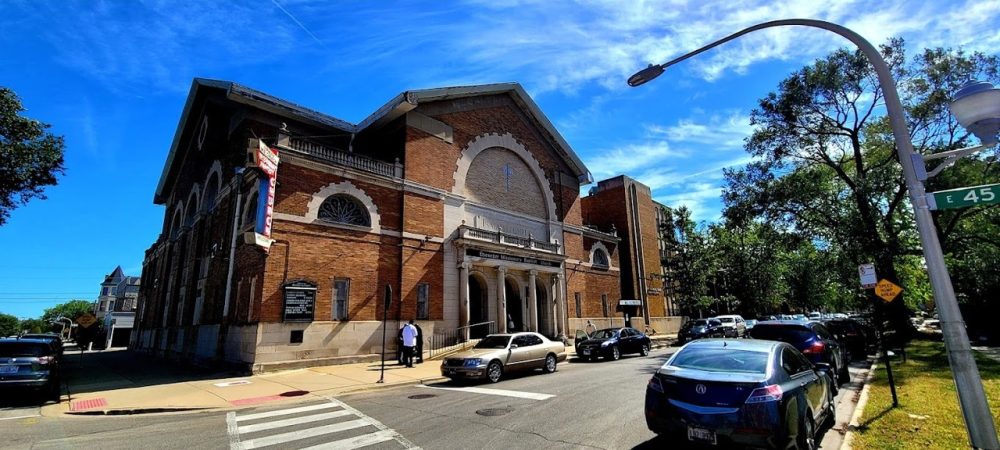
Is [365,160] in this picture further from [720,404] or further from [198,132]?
[720,404]

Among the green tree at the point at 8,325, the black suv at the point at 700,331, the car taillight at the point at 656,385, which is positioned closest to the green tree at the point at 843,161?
the black suv at the point at 700,331

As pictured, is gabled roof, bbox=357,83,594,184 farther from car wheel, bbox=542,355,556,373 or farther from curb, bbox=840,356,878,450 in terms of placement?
curb, bbox=840,356,878,450

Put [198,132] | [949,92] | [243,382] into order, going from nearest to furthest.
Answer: [243,382] < [949,92] < [198,132]

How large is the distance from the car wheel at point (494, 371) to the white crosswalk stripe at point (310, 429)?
459 centimetres

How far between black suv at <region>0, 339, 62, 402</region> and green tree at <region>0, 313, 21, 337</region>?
393 feet

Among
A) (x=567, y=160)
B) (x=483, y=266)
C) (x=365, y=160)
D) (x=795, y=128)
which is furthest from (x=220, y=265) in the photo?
(x=795, y=128)

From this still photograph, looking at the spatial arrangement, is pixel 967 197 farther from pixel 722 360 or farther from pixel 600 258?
pixel 600 258

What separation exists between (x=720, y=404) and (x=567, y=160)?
96.2 feet

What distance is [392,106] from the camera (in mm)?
23312

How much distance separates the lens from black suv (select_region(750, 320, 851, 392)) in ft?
36.6

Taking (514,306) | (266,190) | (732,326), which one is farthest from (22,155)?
(732,326)

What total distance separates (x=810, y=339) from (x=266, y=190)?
58.8 feet

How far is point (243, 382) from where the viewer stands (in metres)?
14.7

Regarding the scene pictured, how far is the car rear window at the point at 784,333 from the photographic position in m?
11.9
